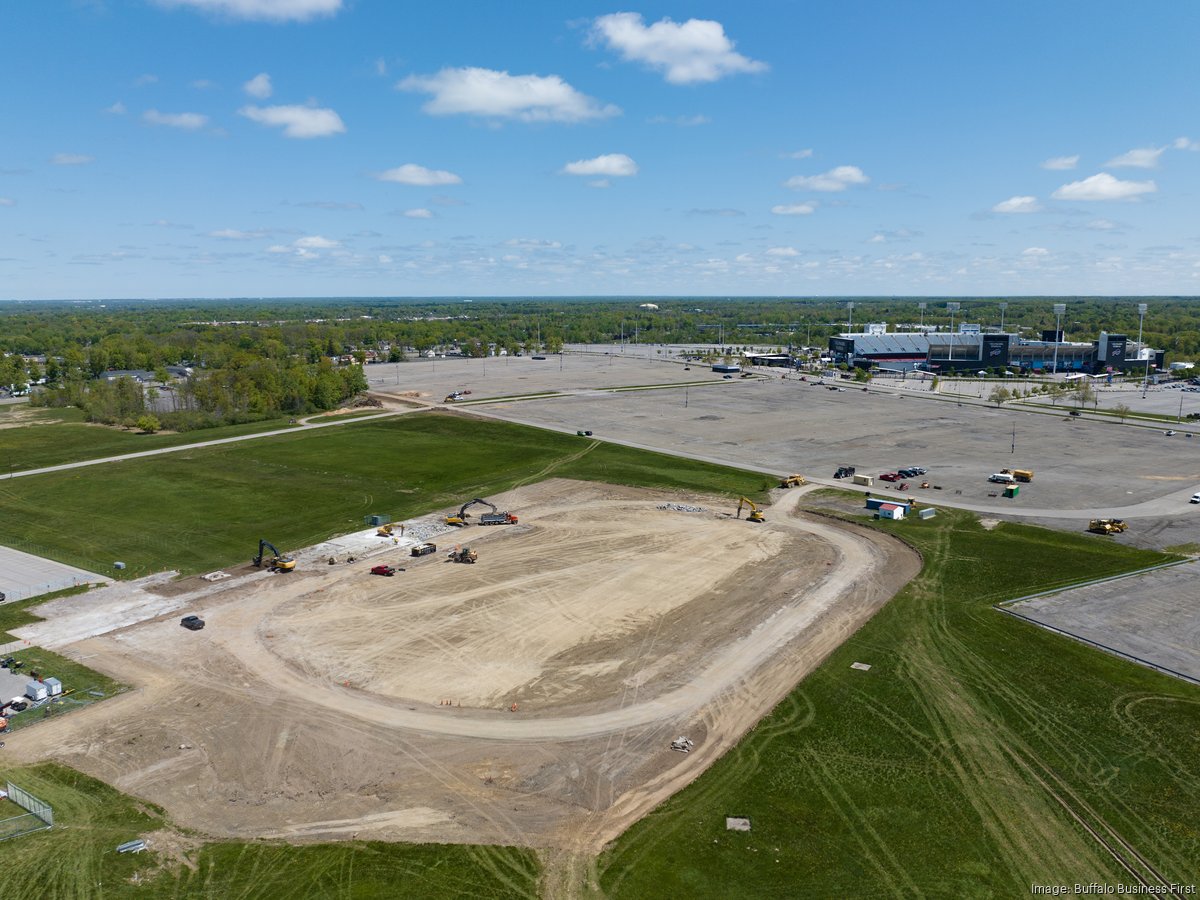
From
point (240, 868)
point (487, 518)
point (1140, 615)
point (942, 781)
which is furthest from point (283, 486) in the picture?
point (1140, 615)

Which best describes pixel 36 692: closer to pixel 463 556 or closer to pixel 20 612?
pixel 20 612

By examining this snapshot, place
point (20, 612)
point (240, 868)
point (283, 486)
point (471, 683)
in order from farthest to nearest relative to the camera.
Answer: point (283, 486) < point (20, 612) < point (471, 683) < point (240, 868)

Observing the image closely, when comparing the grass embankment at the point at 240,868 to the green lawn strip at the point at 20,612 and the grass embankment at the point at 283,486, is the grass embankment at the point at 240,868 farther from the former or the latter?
the grass embankment at the point at 283,486

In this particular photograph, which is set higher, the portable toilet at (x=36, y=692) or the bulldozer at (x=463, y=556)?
the bulldozer at (x=463, y=556)

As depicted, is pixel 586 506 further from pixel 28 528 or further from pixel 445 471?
pixel 28 528

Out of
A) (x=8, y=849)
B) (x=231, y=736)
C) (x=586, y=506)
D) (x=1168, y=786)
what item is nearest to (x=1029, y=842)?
(x=1168, y=786)

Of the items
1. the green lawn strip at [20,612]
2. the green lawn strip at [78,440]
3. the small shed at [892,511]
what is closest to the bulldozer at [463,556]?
the green lawn strip at [20,612]

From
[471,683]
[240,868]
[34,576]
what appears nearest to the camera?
[240,868]
